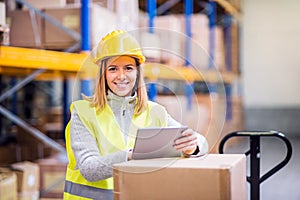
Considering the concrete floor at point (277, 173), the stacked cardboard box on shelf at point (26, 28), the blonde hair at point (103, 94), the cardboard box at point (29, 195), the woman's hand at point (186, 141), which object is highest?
the stacked cardboard box on shelf at point (26, 28)

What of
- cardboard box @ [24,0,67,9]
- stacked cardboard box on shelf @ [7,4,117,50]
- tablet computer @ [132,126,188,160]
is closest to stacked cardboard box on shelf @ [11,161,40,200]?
stacked cardboard box on shelf @ [7,4,117,50]

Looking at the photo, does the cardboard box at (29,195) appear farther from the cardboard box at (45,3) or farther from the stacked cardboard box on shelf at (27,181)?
the cardboard box at (45,3)

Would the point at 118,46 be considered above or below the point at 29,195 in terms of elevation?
above

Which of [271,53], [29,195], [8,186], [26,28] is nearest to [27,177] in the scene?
[29,195]

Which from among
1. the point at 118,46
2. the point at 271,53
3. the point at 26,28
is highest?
the point at 271,53

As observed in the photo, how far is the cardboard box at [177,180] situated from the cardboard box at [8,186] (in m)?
1.77

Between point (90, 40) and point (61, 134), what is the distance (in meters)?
2.57

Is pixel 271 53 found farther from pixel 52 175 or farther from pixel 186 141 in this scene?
pixel 186 141

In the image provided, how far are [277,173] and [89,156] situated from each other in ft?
18.9

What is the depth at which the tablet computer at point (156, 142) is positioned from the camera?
2.07 metres

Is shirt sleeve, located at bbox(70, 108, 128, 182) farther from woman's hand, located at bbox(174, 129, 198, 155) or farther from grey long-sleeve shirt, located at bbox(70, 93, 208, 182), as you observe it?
woman's hand, located at bbox(174, 129, 198, 155)

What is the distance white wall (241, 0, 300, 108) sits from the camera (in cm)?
1341

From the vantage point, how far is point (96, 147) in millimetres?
2334

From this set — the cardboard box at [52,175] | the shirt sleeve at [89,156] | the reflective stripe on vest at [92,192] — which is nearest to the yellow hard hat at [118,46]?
the shirt sleeve at [89,156]
